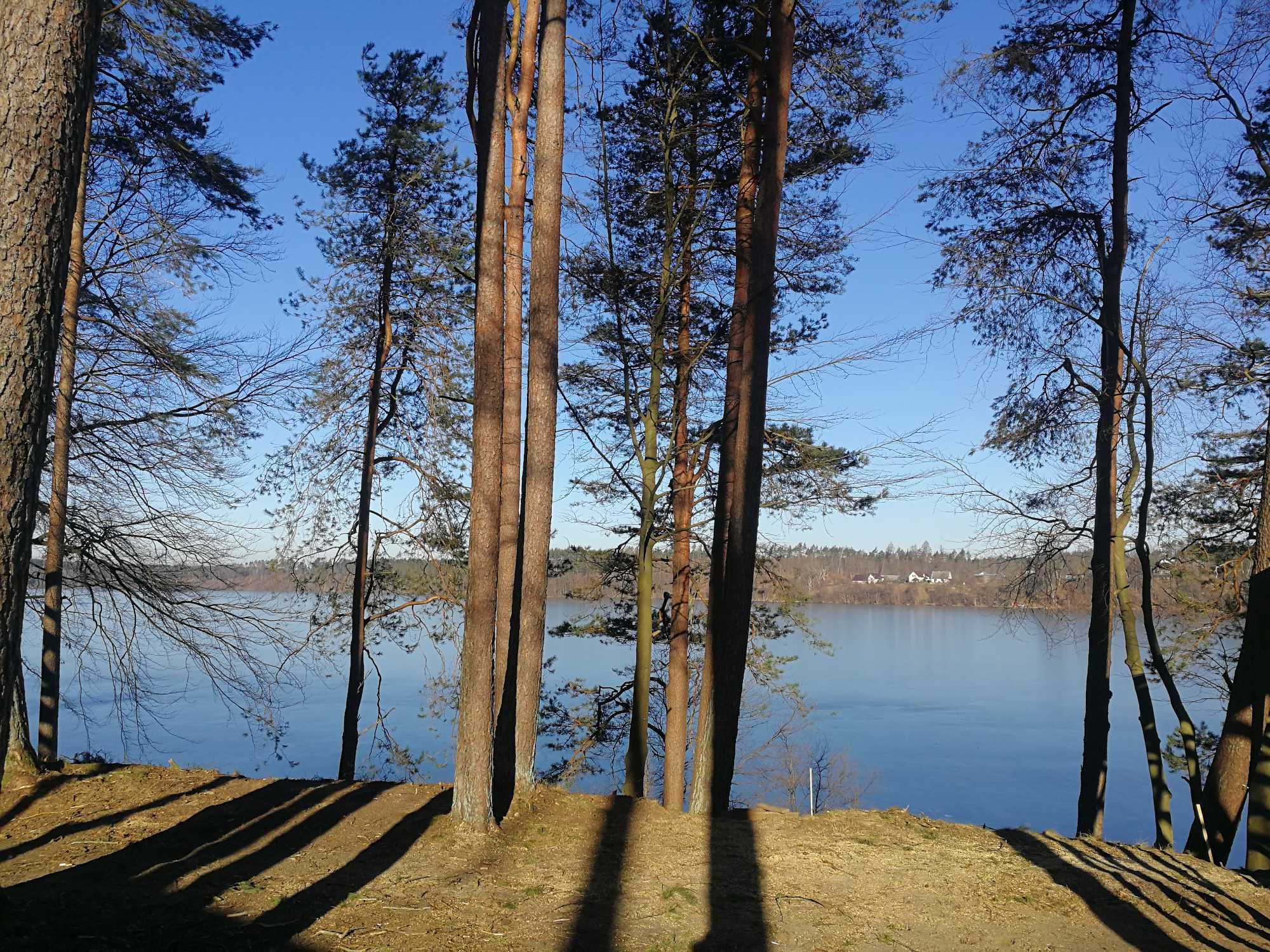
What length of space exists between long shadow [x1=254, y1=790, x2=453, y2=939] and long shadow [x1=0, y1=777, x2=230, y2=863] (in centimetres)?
152

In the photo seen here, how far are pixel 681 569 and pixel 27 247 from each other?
852 centimetres

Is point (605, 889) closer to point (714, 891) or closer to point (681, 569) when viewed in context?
point (714, 891)

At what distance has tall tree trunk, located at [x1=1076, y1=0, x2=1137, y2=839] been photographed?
26.0 ft

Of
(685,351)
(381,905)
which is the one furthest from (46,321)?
(685,351)

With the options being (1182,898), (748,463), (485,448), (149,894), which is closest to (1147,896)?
(1182,898)

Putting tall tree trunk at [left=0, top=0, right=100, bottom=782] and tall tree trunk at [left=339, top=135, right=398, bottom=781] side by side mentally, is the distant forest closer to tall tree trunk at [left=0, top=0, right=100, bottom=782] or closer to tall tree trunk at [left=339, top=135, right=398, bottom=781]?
tall tree trunk at [left=339, top=135, right=398, bottom=781]

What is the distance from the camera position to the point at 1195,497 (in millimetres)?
10086

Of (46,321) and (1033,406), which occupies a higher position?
(1033,406)

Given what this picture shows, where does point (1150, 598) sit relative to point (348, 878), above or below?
above

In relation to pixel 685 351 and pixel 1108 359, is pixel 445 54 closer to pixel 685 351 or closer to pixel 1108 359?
pixel 685 351

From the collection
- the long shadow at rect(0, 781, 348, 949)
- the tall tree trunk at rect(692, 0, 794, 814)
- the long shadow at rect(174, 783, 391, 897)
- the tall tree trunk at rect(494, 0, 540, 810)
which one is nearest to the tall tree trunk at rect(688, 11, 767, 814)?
the tall tree trunk at rect(692, 0, 794, 814)

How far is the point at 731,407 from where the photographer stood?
7527 mm

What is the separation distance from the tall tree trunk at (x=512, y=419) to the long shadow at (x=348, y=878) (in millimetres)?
665

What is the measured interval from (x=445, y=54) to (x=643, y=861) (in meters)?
10.6
